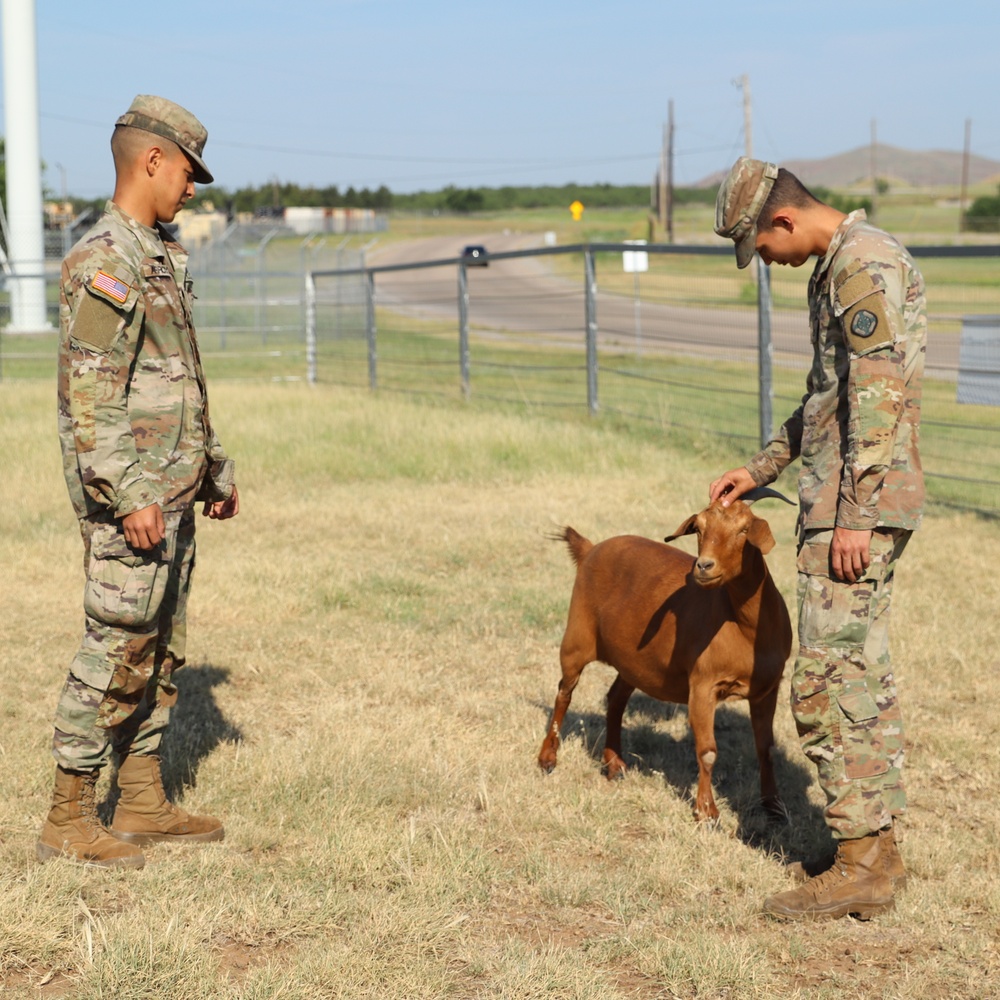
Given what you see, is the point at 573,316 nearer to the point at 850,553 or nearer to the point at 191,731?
the point at 191,731

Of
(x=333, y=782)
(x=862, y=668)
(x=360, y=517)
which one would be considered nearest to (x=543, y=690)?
(x=333, y=782)

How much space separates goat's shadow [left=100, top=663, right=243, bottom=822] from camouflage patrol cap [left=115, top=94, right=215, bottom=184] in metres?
2.39

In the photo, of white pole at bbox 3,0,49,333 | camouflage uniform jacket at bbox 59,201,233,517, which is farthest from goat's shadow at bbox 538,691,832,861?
white pole at bbox 3,0,49,333

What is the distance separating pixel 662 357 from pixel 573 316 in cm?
1141

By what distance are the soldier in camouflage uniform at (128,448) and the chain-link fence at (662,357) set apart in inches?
245

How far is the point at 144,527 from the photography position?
4059 millimetres

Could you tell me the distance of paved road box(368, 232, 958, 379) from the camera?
18.5 metres

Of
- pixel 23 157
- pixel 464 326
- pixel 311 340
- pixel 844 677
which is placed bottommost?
pixel 844 677

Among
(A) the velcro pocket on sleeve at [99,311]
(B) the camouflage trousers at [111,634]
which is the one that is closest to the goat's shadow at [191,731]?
(B) the camouflage trousers at [111,634]

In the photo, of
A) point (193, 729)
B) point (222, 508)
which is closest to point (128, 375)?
point (222, 508)

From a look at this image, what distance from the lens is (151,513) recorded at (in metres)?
4.07

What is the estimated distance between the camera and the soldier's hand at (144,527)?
405 cm

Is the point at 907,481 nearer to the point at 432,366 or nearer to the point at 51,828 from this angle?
the point at 51,828

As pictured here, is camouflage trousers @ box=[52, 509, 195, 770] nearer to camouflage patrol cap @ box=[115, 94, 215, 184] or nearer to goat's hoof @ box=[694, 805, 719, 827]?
camouflage patrol cap @ box=[115, 94, 215, 184]
